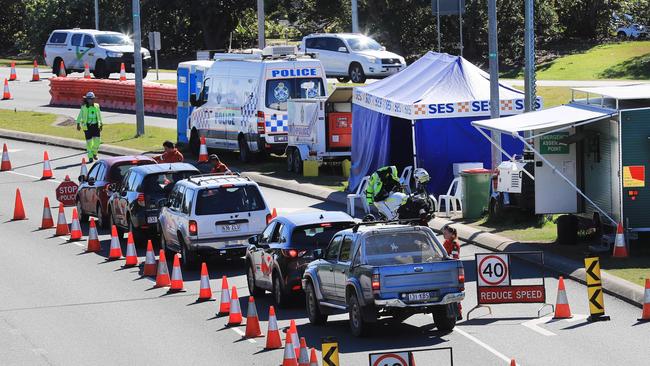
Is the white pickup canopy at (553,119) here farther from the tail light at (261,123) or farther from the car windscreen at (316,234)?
the tail light at (261,123)

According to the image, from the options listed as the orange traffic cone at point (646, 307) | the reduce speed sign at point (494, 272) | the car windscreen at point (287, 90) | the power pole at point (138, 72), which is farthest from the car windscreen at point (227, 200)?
the power pole at point (138, 72)

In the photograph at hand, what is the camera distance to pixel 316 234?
808 inches

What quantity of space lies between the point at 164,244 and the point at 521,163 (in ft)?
23.5

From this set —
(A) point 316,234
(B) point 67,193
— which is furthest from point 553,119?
(B) point 67,193

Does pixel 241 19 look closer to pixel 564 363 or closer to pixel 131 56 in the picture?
pixel 131 56

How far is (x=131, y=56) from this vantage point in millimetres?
60031

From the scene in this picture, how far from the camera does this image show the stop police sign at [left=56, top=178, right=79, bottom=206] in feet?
104

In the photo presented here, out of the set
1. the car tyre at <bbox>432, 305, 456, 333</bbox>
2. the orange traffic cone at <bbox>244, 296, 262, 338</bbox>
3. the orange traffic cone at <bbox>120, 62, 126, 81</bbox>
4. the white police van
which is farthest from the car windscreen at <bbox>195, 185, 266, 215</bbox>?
the orange traffic cone at <bbox>120, 62, 126, 81</bbox>

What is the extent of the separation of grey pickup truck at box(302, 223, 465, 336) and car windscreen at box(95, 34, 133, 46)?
4298 cm

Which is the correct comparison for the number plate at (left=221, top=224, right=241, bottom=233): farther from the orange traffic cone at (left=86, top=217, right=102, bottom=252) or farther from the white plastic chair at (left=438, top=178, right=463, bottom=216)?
the white plastic chair at (left=438, top=178, right=463, bottom=216)

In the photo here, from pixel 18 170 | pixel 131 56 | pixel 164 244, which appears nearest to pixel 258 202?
pixel 164 244

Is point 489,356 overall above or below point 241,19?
below

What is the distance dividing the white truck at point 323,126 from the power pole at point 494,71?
7.66 metres

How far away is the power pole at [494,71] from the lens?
1104 inches
